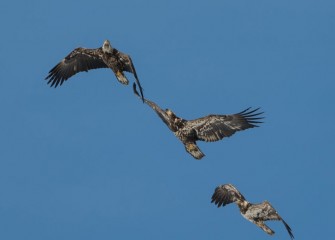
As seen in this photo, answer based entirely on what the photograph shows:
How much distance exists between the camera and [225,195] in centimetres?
4475

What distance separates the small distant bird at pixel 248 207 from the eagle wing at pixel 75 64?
580 cm

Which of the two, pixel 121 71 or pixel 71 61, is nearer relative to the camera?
pixel 121 71

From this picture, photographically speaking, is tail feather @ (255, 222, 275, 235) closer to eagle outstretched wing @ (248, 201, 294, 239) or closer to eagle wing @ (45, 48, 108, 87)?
eagle outstretched wing @ (248, 201, 294, 239)

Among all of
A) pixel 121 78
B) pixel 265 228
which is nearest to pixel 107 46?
pixel 121 78

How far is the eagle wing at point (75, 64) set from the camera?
146ft

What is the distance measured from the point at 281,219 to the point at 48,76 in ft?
33.0

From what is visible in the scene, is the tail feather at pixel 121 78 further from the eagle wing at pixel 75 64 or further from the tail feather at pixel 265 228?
the tail feather at pixel 265 228

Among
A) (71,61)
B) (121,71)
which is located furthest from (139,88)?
(71,61)

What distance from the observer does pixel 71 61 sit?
45.4m

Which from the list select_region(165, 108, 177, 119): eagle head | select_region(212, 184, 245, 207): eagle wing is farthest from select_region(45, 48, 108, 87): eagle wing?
select_region(212, 184, 245, 207): eagle wing

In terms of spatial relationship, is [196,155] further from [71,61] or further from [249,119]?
[71,61]

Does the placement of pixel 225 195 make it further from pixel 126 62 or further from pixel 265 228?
pixel 126 62

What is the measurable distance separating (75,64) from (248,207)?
7759 millimetres

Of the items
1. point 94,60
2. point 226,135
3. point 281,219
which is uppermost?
point 94,60
